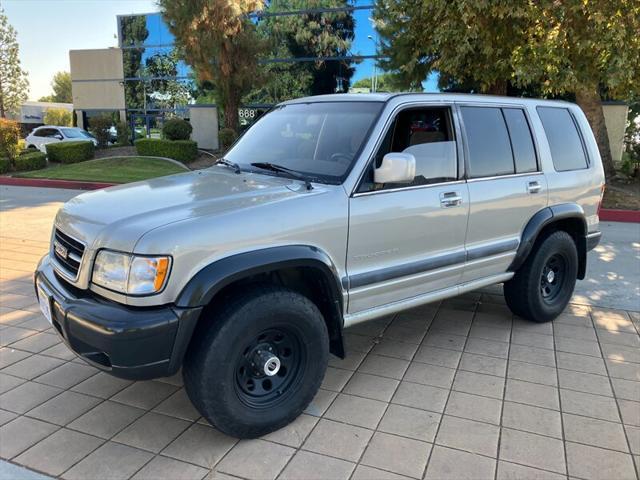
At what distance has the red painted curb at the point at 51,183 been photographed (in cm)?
1457

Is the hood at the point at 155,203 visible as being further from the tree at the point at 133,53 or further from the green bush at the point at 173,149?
the tree at the point at 133,53

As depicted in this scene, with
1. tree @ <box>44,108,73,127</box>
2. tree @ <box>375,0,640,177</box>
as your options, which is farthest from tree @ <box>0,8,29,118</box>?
tree @ <box>375,0,640,177</box>

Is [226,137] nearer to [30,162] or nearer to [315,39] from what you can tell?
[30,162]

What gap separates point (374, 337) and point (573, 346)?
1651mm

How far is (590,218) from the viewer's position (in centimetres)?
500

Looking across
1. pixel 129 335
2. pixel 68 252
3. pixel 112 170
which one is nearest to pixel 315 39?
pixel 112 170

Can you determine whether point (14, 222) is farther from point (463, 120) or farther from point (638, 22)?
point (638, 22)

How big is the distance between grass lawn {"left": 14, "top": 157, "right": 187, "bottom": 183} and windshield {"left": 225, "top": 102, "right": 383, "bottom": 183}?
39.2ft

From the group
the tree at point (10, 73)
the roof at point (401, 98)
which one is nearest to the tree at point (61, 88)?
the tree at point (10, 73)

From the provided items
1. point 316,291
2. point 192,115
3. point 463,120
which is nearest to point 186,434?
point 316,291

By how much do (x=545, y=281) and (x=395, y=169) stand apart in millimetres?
2442

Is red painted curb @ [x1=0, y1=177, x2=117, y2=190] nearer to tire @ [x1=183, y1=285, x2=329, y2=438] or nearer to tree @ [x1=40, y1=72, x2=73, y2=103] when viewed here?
tire @ [x1=183, y1=285, x2=329, y2=438]

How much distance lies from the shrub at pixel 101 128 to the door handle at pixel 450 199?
2344cm

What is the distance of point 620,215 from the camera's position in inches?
399
